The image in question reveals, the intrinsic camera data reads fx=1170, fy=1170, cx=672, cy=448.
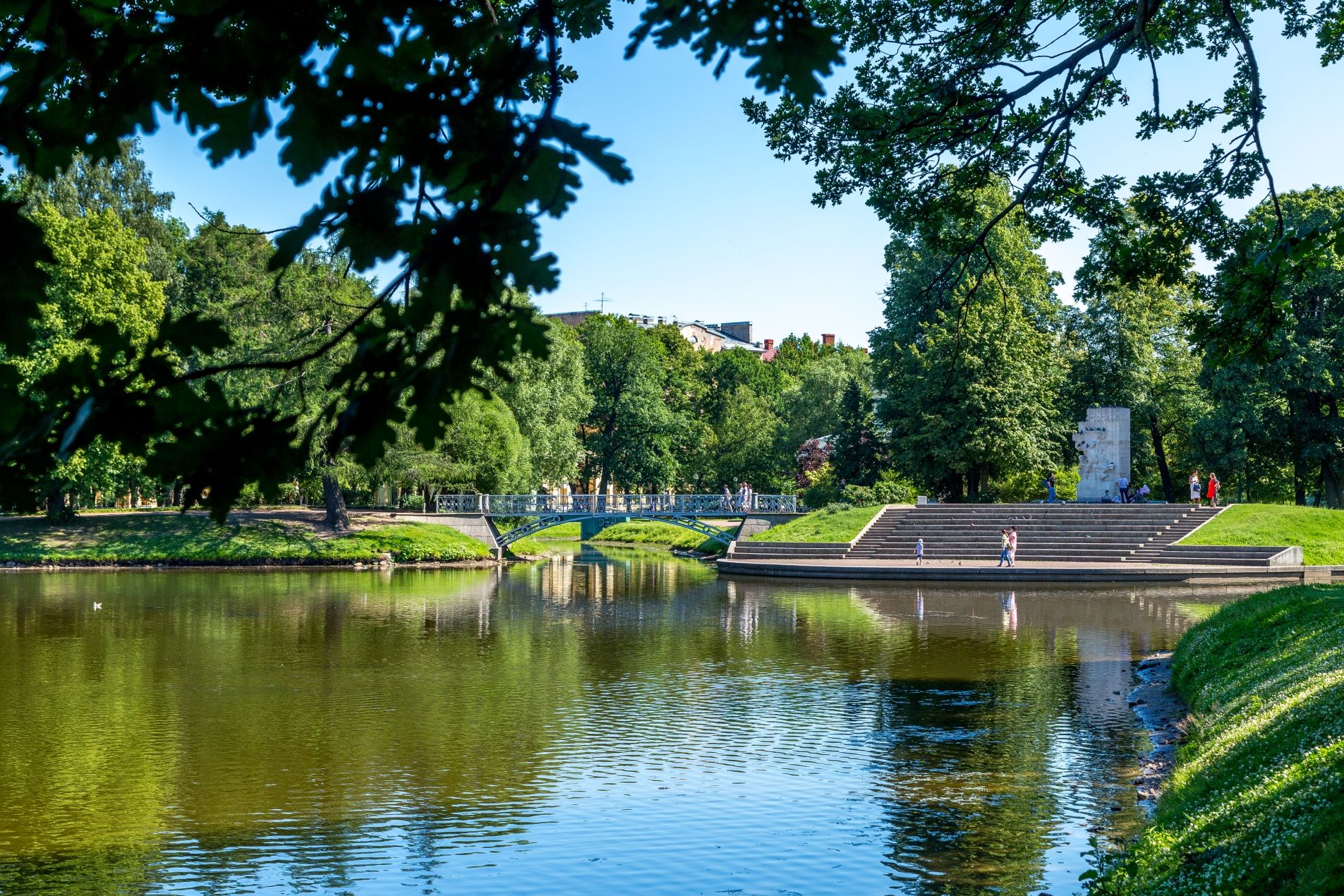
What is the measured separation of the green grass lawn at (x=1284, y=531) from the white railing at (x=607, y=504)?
16378mm

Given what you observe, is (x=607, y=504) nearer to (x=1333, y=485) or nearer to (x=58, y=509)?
(x=58, y=509)

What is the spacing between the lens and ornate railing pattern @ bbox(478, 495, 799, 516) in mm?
47031

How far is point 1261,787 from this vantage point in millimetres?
7824

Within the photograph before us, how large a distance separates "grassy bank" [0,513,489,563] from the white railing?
2126 millimetres

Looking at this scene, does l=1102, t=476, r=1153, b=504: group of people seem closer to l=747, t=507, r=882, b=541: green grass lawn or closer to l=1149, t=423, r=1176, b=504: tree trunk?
l=1149, t=423, r=1176, b=504: tree trunk

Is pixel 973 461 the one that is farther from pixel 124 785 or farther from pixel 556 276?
pixel 556 276

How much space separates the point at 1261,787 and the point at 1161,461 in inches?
1794

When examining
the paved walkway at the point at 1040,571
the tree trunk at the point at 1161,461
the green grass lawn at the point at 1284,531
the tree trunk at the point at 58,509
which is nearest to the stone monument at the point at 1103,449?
the green grass lawn at the point at 1284,531

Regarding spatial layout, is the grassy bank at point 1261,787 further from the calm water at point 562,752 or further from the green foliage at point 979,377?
the green foliage at point 979,377

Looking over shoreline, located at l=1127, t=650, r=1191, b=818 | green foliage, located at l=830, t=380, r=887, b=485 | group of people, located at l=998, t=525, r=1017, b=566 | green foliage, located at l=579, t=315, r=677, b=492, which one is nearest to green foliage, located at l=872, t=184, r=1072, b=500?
green foliage, located at l=830, t=380, r=887, b=485

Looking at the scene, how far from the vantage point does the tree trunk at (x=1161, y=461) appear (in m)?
49.9

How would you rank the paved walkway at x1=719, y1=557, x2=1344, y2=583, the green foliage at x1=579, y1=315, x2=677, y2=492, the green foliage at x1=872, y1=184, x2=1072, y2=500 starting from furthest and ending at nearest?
the green foliage at x1=579, y1=315, x2=677, y2=492
the green foliage at x1=872, y1=184, x2=1072, y2=500
the paved walkway at x1=719, y1=557, x2=1344, y2=583

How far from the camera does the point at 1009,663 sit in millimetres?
18719

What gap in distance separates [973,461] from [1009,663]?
2806 cm
